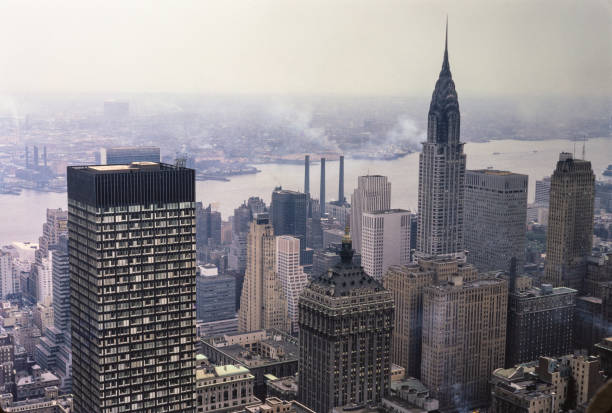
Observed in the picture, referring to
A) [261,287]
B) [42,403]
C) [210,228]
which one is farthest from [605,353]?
[42,403]

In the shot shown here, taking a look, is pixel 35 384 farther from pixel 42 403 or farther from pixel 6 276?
pixel 6 276

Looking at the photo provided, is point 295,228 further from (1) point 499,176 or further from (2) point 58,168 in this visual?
(2) point 58,168

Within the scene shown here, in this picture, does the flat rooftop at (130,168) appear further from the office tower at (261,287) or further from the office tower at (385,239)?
the office tower at (261,287)

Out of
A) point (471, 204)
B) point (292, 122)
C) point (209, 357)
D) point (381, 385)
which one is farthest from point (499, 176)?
point (209, 357)

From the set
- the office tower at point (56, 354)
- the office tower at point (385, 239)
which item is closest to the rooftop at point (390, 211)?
the office tower at point (385, 239)

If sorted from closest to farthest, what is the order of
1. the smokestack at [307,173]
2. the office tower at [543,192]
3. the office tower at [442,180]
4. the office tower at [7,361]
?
the office tower at [7,361]
the smokestack at [307,173]
the office tower at [543,192]
the office tower at [442,180]

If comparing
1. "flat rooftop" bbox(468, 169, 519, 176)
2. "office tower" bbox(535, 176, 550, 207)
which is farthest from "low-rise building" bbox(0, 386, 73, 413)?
"office tower" bbox(535, 176, 550, 207)
